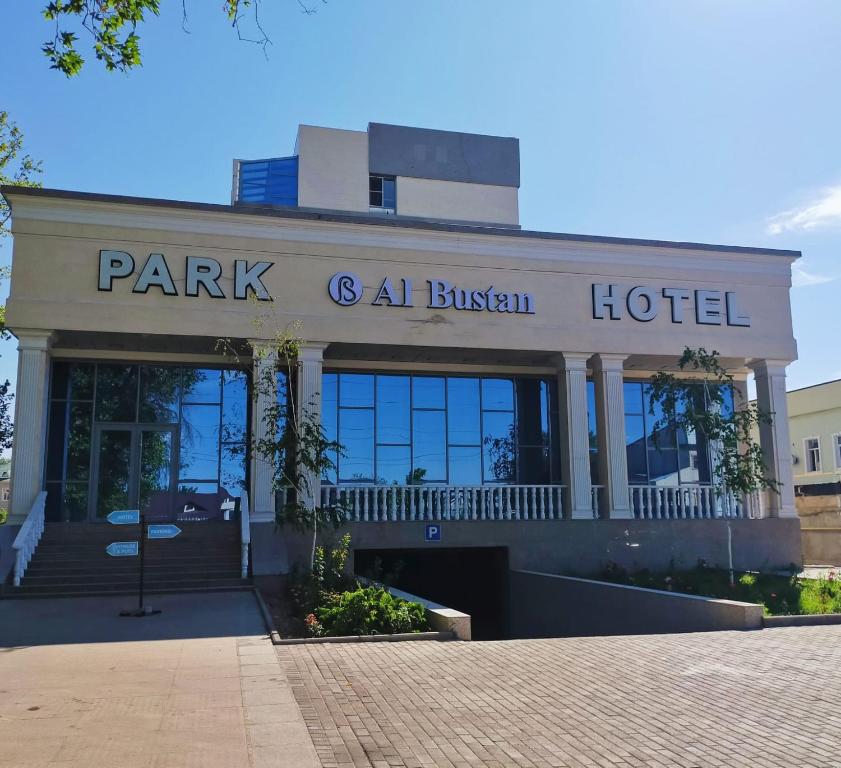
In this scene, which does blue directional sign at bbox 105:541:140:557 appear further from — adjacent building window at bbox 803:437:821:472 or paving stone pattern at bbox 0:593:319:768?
→ adjacent building window at bbox 803:437:821:472

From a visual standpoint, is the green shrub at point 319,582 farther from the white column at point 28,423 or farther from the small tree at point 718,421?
the small tree at point 718,421

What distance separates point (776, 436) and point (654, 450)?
3.54m

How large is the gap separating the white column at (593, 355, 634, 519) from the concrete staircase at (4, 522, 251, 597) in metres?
8.48

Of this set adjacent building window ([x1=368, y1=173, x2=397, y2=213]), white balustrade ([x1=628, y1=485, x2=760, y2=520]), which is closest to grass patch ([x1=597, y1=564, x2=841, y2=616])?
white balustrade ([x1=628, y1=485, x2=760, y2=520])

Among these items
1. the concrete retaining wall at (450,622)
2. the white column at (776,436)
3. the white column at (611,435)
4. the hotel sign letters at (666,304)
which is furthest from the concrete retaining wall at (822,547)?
the concrete retaining wall at (450,622)

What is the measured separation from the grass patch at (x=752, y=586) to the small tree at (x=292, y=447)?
6.41 metres

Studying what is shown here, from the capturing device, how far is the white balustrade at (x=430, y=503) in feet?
60.1

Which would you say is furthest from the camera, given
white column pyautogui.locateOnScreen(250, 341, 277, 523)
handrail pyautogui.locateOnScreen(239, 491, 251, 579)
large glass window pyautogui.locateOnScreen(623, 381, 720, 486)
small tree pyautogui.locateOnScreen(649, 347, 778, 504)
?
large glass window pyautogui.locateOnScreen(623, 381, 720, 486)

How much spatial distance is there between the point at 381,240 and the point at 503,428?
6242 millimetres

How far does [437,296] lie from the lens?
1900cm

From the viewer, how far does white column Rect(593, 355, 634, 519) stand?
63.6 ft

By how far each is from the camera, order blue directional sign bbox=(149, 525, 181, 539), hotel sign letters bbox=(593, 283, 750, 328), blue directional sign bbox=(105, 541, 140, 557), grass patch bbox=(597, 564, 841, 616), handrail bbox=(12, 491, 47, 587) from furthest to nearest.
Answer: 1. hotel sign letters bbox=(593, 283, 750, 328)
2. handrail bbox=(12, 491, 47, 587)
3. grass patch bbox=(597, 564, 841, 616)
4. blue directional sign bbox=(149, 525, 181, 539)
5. blue directional sign bbox=(105, 541, 140, 557)

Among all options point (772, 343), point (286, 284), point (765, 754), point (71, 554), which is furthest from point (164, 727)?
point (772, 343)

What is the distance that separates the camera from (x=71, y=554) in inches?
641
